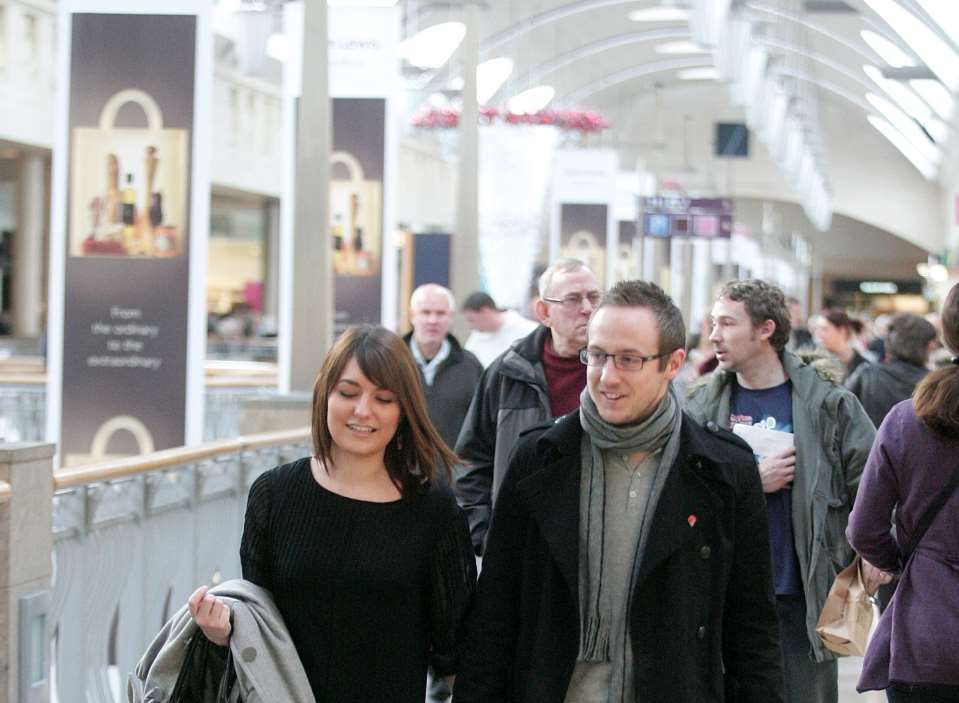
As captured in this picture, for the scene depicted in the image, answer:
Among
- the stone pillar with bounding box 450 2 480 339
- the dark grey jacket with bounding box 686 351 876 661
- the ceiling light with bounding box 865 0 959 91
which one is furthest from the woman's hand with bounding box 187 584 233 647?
the ceiling light with bounding box 865 0 959 91

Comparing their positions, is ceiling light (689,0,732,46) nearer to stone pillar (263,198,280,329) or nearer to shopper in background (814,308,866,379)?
shopper in background (814,308,866,379)

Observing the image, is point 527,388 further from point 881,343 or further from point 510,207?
point 510,207

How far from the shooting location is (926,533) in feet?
13.9

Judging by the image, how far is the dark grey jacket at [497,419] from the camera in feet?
17.2

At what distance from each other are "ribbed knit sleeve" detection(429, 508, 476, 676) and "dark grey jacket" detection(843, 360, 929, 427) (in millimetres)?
5335

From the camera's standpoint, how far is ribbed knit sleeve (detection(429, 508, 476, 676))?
372 cm

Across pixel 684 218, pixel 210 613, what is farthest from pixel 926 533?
pixel 684 218

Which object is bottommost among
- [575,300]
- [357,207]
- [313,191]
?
[575,300]

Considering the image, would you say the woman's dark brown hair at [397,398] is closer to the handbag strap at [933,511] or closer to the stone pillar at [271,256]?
the handbag strap at [933,511]

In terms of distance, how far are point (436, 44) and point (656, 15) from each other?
8.80 m

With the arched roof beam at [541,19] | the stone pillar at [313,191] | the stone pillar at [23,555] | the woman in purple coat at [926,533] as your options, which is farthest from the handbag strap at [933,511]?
the arched roof beam at [541,19]

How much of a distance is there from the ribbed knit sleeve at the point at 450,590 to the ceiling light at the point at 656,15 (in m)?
41.2

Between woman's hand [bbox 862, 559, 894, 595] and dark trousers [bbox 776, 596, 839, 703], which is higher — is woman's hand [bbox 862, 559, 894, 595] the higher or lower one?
the higher one

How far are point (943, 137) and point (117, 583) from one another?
40177 mm
